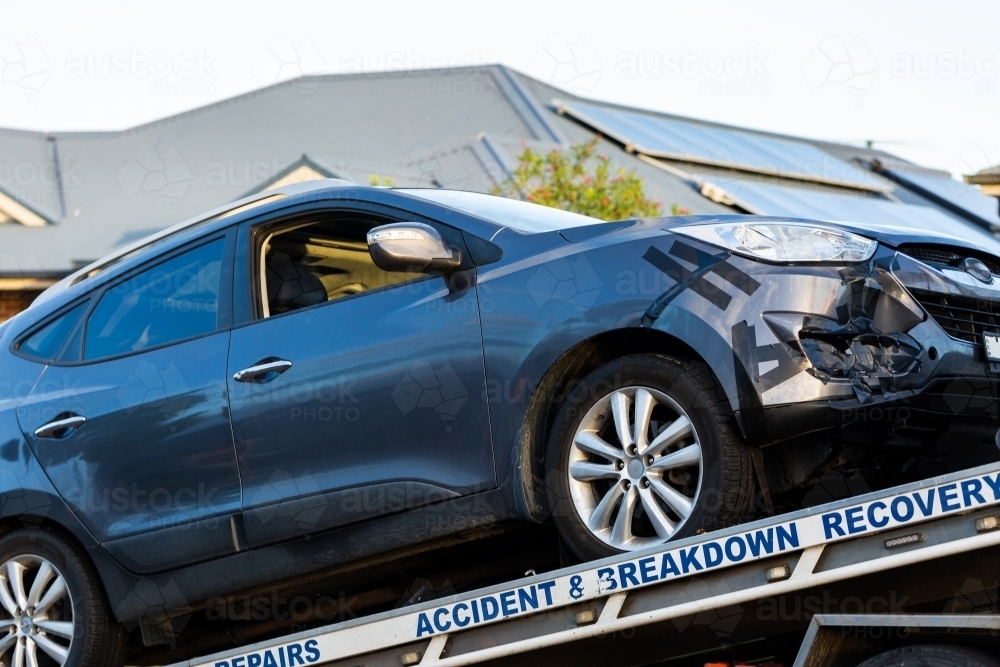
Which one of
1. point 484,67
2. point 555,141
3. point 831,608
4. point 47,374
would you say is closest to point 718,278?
point 831,608

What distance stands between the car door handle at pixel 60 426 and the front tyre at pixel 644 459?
79.8 inches

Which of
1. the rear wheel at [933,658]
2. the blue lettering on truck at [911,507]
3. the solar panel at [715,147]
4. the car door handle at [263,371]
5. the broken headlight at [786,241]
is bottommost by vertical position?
the rear wheel at [933,658]

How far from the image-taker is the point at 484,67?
21.0 m

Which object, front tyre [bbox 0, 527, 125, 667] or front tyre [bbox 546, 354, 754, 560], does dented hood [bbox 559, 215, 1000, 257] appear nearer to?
front tyre [bbox 546, 354, 754, 560]

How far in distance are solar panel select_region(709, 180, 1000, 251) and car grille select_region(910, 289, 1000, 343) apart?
10285 millimetres

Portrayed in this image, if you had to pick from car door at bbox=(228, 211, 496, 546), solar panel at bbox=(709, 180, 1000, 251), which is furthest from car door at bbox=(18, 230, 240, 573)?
solar panel at bbox=(709, 180, 1000, 251)

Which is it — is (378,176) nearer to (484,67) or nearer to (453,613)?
(484,67)

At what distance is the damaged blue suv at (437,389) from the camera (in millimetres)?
3639

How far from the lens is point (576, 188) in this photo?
14953 mm

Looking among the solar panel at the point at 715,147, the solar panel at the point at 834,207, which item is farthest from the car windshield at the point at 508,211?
the solar panel at the point at 715,147

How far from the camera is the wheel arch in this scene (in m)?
3.98

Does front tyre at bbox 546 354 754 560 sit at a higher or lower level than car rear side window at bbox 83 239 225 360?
lower

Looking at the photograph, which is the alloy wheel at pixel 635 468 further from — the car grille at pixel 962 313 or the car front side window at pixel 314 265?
the car front side window at pixel 314 265

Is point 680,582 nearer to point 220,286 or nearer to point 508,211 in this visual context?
point 508,211
